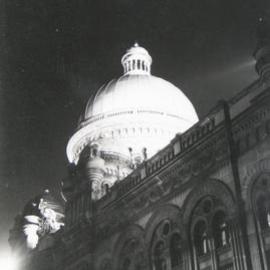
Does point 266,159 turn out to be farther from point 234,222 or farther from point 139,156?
point 139,156

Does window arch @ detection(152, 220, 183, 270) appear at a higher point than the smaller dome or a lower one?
lower

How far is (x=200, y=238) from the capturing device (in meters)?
29.1

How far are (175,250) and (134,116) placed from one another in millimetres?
25558

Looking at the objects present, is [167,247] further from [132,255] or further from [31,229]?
[31,229]

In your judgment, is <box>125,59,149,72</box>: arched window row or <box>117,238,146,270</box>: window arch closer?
<box>117,238,146,270</box>: window arch

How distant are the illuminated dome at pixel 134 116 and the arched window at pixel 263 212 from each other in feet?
81.0

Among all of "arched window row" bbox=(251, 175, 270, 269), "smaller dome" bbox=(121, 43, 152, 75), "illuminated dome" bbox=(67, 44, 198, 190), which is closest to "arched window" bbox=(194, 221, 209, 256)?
"arched window row" bbox=(251, 175, 270, 269)

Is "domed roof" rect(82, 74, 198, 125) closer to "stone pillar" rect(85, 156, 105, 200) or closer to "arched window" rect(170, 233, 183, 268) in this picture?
"stone pillar" rect(85, 156, 105, 200)

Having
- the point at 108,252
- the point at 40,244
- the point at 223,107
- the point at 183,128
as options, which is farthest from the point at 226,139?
the point at 183,128

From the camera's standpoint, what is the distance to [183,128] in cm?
5631

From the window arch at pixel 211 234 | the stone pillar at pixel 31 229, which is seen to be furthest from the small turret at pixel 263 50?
the stone pillar at pixel 31 229

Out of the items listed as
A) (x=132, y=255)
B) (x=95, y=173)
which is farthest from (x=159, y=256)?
(x=95, y=173)

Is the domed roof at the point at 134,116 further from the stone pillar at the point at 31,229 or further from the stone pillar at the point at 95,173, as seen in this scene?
the stone pillar at the point at 95,173

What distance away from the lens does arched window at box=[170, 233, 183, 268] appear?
30.5 meters
